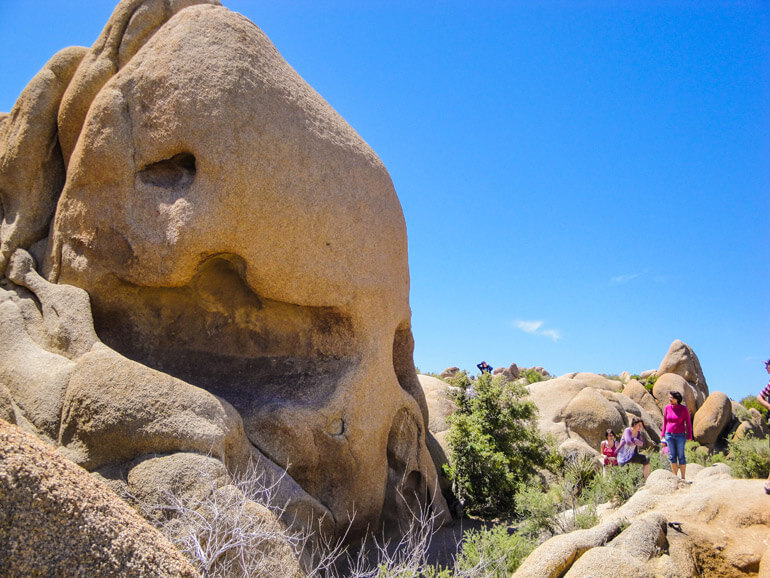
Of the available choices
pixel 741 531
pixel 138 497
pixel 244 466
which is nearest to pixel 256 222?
pixel 244 466

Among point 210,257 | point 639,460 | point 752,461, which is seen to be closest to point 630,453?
point 639,460

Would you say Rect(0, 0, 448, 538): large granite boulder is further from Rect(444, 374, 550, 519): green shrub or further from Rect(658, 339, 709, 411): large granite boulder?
Rect(658, 339, 709, 411): large granite boulder

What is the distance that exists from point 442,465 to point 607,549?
4841mm

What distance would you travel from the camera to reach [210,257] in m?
7.33

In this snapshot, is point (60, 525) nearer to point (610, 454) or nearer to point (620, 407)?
point (610, 454)

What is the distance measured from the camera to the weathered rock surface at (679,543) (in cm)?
541

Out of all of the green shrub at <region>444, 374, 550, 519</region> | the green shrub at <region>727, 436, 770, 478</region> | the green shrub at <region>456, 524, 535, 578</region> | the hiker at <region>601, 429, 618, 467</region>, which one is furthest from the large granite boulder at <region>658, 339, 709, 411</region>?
the green shrub at <region>456, 524, 535, 578</region>

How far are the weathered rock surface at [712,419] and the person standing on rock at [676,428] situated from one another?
11356mm

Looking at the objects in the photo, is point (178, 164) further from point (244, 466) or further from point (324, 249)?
point (244, 466)

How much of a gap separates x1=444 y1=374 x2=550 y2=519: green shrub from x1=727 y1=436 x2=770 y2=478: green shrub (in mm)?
3836

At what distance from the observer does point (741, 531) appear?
19.9 ft

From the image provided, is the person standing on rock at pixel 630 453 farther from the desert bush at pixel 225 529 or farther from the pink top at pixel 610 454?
the desert bush at pixel 225 529

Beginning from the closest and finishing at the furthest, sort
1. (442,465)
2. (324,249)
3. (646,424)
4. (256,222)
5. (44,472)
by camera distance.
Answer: (44,472) < (256,222) < (324,249) < (442,465) < (646,424)

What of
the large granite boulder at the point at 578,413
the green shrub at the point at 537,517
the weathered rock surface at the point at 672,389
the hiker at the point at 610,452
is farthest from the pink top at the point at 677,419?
the weathered rock surface at the point at 672,389
